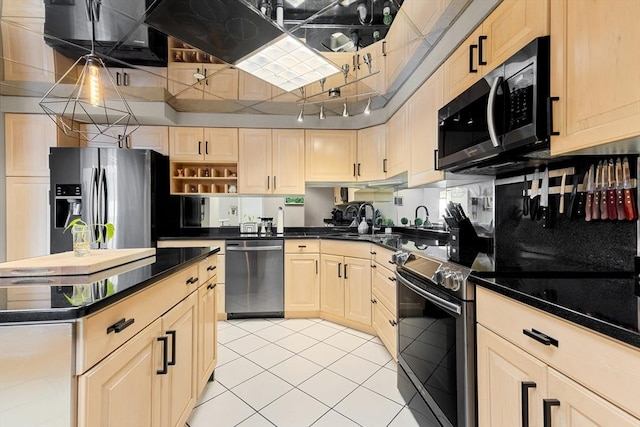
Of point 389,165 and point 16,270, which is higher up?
point 389,165

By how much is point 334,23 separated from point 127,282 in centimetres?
346

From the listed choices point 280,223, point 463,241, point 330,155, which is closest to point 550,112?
point 463,241

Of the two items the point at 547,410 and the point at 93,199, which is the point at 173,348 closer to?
the point at 547,410

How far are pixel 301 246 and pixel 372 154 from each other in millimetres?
1411

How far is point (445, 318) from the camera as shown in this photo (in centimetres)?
136

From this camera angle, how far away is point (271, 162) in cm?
355

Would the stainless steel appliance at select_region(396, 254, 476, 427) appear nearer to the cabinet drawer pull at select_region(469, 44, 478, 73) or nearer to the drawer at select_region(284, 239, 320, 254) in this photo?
the cabinet drawer pull at select_region(469, 44, 478, 73)

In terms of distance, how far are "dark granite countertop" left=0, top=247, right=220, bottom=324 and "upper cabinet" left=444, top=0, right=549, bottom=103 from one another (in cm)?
179

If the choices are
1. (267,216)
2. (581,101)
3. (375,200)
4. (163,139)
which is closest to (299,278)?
(267,216)

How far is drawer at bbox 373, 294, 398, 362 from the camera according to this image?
219 cm

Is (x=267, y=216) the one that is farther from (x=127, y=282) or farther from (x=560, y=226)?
(x=560, y=226)

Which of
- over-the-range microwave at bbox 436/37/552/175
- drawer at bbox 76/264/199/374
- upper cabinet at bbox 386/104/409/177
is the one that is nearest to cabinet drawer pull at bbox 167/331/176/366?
drawer at bbox 76/264/199/374

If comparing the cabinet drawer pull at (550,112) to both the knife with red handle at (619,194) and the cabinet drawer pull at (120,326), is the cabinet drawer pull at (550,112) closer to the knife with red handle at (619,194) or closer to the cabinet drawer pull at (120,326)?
the knife with red handle at (619,194)

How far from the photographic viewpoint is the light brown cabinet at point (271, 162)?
353 cm
